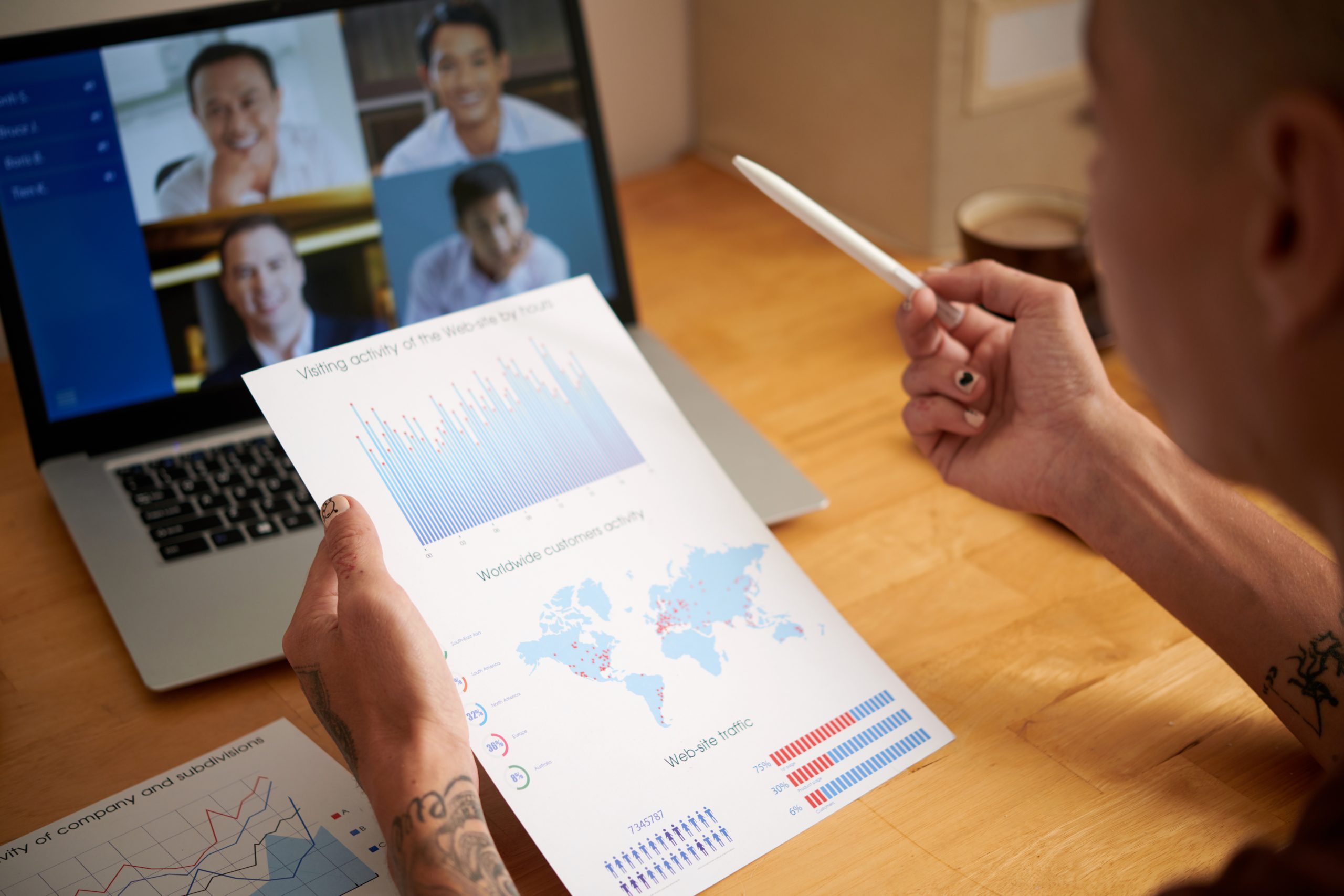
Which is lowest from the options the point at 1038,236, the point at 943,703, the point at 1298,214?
the point at 943,703

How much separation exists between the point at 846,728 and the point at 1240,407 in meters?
0.31

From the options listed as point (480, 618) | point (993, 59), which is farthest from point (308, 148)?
point (993, 59)

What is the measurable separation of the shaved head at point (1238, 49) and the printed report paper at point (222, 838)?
0.51m

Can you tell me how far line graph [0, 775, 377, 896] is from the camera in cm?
56

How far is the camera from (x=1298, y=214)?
35cm

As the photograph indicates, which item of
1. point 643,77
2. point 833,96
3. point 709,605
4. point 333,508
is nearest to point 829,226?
point 709,605

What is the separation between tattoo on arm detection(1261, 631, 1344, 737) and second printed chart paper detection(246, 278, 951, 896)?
0.20 m

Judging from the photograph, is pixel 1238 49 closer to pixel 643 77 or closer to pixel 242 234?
pixel 242 234

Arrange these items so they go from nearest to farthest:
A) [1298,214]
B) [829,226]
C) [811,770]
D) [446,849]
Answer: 1. [1298,214]
2. [446,849]
3. [811,770]
4. [829,226]

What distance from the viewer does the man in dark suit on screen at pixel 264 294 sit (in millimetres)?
871

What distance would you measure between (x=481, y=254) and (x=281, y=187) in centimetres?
17

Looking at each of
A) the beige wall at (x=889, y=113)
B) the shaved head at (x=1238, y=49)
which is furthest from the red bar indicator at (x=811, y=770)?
the beige wall at (x=889, y=113)

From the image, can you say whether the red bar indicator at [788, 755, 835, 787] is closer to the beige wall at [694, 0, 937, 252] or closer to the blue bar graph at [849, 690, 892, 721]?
the blue bar graph at [849, 690, 892, 721]

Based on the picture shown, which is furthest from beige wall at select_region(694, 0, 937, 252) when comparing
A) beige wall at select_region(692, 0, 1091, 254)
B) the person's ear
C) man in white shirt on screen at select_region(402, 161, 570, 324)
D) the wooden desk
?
the person's ear
